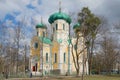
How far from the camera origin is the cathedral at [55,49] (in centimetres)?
6819

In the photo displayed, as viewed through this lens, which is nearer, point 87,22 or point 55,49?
point 87,22

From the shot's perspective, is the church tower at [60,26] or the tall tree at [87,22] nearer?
the tall tree at [87,22]

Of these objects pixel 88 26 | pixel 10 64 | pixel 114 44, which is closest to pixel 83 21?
pixel 88 26

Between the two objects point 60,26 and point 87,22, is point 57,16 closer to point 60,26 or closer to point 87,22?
point 60,26

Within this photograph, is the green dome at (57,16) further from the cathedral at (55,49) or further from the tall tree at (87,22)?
the tall tree at (87,22)

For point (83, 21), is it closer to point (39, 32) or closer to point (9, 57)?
point (9, 57)

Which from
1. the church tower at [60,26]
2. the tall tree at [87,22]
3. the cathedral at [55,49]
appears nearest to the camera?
the tall tree at [87,22]

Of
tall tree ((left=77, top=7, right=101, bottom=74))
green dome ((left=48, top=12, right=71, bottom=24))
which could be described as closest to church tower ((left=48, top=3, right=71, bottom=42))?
green dome ((left=48, top=12, right=71, bottom=24))

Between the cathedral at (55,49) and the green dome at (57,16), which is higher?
the green dome at (57,16)

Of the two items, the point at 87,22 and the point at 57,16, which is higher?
the point at 57,16

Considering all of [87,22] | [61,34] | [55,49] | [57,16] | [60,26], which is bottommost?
[55,49]

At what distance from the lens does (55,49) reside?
234 ft

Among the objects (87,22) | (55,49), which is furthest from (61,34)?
(87,22)

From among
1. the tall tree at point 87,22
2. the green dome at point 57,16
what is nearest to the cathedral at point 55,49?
the green dome at point 57,16
